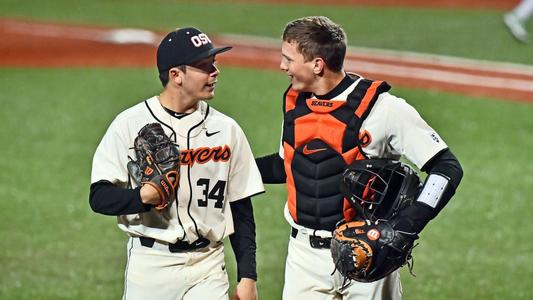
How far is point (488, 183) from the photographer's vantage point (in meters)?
10.4

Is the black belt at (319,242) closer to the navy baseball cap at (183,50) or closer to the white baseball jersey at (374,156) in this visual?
the white baseball jersey at (374,156)

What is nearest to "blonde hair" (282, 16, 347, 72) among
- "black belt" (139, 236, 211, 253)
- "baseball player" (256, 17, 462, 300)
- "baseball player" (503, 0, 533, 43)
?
"baseball player" (256, 17, 462, 300)

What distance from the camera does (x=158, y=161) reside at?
4.54 metres

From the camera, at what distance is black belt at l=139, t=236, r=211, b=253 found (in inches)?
189

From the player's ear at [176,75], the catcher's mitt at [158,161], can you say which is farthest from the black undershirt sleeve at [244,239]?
the player's ear at [176,75]

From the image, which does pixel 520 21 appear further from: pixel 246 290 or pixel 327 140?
pixel 246 290

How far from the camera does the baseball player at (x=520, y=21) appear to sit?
56.5 feet

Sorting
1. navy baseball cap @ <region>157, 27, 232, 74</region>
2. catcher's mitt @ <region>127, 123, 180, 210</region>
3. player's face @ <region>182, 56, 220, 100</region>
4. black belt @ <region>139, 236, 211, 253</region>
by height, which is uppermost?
navy baseball cap @ <region>157, 27, 232, 74</region>

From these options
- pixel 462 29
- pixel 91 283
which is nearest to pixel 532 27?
pixel 462 29

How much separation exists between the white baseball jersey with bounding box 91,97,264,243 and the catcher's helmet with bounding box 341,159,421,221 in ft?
1.93

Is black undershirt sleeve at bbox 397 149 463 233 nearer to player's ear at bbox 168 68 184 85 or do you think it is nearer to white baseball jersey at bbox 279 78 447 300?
Result: white baseball jersey at bbox 279 78 447 300

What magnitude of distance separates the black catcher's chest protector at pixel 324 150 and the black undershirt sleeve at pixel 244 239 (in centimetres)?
23

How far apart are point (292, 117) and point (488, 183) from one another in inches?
228

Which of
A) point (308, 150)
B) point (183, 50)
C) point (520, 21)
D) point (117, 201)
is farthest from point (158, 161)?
point (520, 21)
